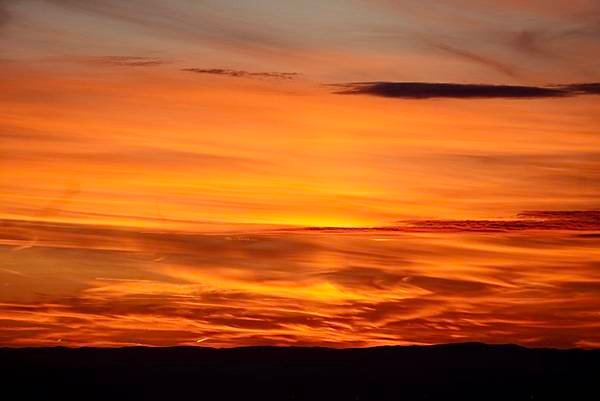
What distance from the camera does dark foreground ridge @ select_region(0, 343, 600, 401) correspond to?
53000 mm

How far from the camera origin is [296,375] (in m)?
57.8

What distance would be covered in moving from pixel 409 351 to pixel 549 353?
7608 millimetres

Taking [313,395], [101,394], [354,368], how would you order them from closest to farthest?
1. [101,394]
2. [313,395]
3. [354,368]

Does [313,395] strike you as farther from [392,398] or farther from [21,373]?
[21,373]

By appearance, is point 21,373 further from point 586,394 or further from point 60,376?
point 586,394

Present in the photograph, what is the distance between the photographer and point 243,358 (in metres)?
59.9

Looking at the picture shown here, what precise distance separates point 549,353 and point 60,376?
86.5ft

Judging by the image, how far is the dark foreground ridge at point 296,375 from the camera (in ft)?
174

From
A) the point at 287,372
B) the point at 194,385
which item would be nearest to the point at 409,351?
the point at 287,372

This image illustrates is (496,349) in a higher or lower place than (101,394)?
higher

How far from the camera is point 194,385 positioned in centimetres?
5581

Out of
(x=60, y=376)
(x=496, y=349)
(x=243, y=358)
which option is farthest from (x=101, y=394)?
(x=496, y=349)

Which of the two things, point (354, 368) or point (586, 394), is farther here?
point (354, 368)

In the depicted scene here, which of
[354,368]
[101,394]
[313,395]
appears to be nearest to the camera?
[101,394]
